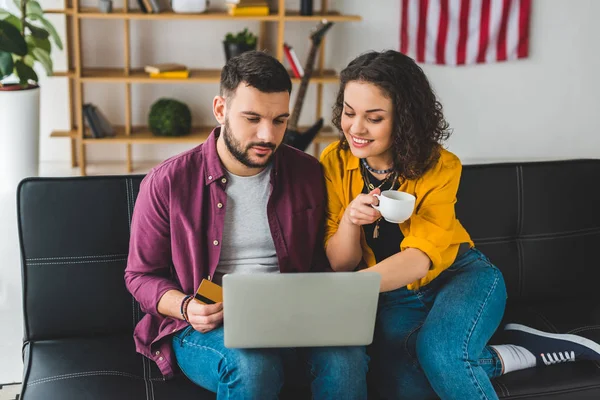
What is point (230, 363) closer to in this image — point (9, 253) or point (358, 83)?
point (358, 83)

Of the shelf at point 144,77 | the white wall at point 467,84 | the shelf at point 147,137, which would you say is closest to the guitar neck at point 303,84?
the shelf at point 144,77

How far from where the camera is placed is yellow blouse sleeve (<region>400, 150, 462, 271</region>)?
1.85 meters

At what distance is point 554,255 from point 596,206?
0.70 feet

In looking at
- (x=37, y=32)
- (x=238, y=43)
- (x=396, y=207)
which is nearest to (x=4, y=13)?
(x=37, y=32)

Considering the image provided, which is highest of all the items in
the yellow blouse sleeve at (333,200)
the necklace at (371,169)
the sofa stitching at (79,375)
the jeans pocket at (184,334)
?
the necklace at (371,169)

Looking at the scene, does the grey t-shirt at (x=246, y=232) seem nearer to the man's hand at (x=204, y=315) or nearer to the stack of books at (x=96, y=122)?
the man's hand at (x=204, y=315)

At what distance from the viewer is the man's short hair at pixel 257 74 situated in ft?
5.83

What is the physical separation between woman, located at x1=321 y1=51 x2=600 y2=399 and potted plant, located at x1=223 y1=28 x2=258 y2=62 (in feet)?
7.86

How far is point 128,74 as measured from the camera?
434 cm

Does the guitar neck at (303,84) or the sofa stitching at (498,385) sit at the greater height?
the guitar neck at (303,84)

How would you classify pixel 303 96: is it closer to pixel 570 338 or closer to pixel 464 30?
pixel 464 30

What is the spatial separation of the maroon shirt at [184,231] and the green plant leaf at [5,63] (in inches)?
74.2

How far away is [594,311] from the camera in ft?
7.02

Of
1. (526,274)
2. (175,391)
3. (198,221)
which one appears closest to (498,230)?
(526,274)
